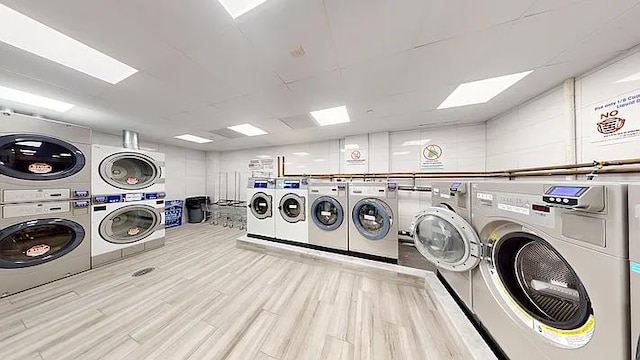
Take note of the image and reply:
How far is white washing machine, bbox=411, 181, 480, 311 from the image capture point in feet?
4.41

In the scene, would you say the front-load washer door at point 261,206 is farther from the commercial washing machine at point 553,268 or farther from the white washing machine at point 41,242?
the commercial washing machine at point 553,268

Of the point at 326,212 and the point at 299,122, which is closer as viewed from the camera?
the point at 326,212

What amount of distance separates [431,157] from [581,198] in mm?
3280

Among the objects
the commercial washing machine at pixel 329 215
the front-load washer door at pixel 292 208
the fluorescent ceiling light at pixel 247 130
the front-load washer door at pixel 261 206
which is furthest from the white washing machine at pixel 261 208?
the fluorescent ceiling light at pixel 247 130

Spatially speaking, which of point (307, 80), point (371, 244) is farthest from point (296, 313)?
point (307, 80)

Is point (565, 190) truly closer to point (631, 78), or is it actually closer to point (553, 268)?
point (553, 268)

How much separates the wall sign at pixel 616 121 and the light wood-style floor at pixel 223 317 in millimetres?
2171

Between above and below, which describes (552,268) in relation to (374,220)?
above

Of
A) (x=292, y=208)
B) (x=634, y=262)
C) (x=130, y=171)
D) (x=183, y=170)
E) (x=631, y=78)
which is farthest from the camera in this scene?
(x=183, y=170)

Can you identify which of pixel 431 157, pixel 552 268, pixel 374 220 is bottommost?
pixel 374 220

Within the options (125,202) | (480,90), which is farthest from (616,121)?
(125,202)

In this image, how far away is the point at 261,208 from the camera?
3410 millimetres

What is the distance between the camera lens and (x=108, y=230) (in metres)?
2.62

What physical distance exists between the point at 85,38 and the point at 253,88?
1.19 metres
